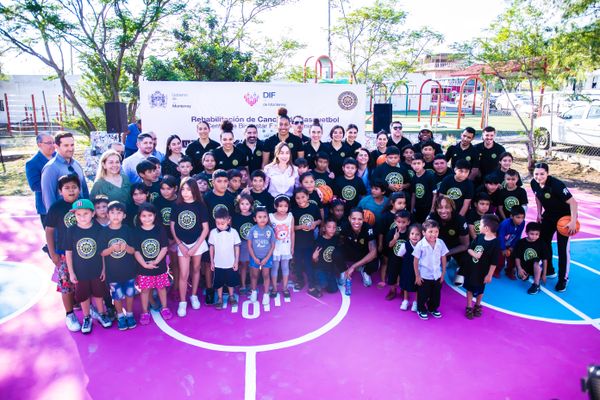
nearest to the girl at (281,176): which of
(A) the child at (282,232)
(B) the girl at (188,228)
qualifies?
(A) the child at (282,232)

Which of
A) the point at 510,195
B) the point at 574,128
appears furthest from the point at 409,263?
the point at 574,128

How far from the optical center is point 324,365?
4039 millimetres

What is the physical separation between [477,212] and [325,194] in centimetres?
204

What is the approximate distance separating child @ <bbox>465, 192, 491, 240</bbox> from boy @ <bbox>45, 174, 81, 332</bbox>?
15.5 ft

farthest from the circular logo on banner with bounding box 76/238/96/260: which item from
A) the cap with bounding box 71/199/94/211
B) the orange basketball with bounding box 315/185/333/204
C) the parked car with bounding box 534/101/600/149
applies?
the parked car with bounding box 534/101/600/149

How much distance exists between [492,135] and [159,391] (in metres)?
5.65

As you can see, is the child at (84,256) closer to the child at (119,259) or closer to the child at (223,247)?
the child at (119,259)

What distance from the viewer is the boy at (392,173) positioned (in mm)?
6020

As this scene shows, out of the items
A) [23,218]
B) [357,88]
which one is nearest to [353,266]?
[357,88]

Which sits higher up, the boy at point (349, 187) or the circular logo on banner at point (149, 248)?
the boy at point (349, 187)

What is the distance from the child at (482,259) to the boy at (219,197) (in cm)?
285

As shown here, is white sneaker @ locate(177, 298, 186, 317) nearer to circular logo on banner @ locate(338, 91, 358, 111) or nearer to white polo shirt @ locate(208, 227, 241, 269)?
white polo shirt @ locate(208, 227, 241, 269)

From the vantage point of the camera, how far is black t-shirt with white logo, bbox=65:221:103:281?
4324 mm

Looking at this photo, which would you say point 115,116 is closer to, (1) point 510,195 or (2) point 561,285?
(1) point 510,195
